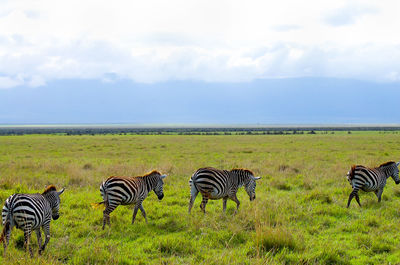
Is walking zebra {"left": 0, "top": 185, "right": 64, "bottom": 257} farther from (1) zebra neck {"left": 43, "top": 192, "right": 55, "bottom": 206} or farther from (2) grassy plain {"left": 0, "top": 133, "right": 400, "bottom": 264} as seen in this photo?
(1) zebra neck {"left": 43, "top": 192, "right": 55, "bottom": 206}

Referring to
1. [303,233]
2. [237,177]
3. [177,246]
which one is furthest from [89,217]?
[303,233]

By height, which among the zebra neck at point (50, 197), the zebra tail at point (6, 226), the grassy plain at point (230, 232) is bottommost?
the grassy plain at point (230, 232)

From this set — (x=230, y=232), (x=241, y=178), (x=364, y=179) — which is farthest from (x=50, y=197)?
(x=364, y=179)

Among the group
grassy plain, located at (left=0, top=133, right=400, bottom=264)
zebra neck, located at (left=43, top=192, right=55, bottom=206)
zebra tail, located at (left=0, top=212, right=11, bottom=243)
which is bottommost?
grassy plain, located at (left=0, top=133, right=400, bottom=264)

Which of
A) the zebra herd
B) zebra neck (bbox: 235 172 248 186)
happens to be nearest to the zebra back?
Answer: the zebra herd

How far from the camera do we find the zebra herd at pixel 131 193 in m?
6.16

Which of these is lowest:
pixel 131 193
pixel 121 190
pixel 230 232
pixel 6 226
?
pixel 230 232

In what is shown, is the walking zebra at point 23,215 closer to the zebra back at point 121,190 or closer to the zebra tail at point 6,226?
the zebra tail at point 6,226

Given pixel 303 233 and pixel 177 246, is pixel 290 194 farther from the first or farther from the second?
pixel 177 246

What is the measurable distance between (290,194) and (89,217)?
715 cm

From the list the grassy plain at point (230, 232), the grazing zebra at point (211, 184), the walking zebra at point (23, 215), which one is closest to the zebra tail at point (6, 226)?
the walking zebra at point (23, 215)

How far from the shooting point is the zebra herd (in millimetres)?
6164

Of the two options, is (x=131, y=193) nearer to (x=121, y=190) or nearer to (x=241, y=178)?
(x=121, y=190)

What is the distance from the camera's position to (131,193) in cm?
847
